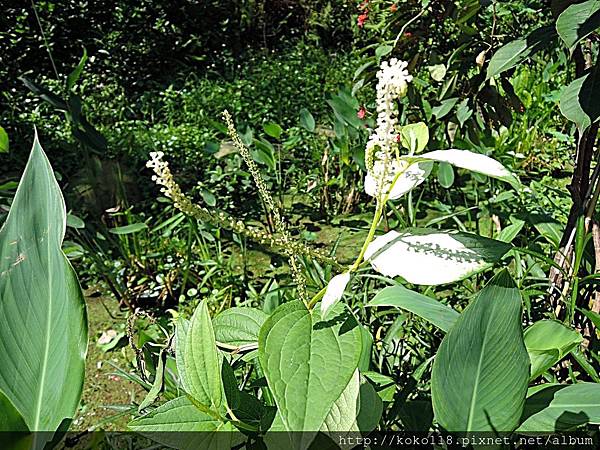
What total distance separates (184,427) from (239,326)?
Answer: 7.7 inches

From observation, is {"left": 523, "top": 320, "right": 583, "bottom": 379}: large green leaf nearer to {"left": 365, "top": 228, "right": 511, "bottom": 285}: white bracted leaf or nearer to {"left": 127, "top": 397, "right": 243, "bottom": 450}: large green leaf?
{"left": 365, "top": 228, "right": 511, "bottom": 285}: white bracted leaf

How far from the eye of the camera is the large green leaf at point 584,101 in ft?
3.09

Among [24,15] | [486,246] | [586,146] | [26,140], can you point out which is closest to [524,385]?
[486,246]

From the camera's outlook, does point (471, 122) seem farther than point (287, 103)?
No

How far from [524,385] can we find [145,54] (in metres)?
4.63

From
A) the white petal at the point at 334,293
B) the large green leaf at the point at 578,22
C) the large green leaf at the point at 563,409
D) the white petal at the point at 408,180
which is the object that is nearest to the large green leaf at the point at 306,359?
the white petal at the point at 334,293

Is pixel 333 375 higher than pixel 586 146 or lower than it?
higher

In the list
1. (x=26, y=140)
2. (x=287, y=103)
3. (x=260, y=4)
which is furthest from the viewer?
(x=260, y=4)

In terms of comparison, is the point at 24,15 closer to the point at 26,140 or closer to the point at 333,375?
the point at 26,140

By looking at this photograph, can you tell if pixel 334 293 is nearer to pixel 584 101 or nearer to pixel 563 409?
pixel 563 409

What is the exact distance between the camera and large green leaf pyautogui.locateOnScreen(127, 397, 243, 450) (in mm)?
607

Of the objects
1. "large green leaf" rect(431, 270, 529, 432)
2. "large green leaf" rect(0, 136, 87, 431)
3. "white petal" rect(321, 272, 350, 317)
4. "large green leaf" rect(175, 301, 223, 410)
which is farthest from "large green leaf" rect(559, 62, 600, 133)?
"large green leaf" rect(0, 136, 87, 431)

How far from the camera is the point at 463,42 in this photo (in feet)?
4.55

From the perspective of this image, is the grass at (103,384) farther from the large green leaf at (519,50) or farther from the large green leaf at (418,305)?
the large green leaf at (519,50)
